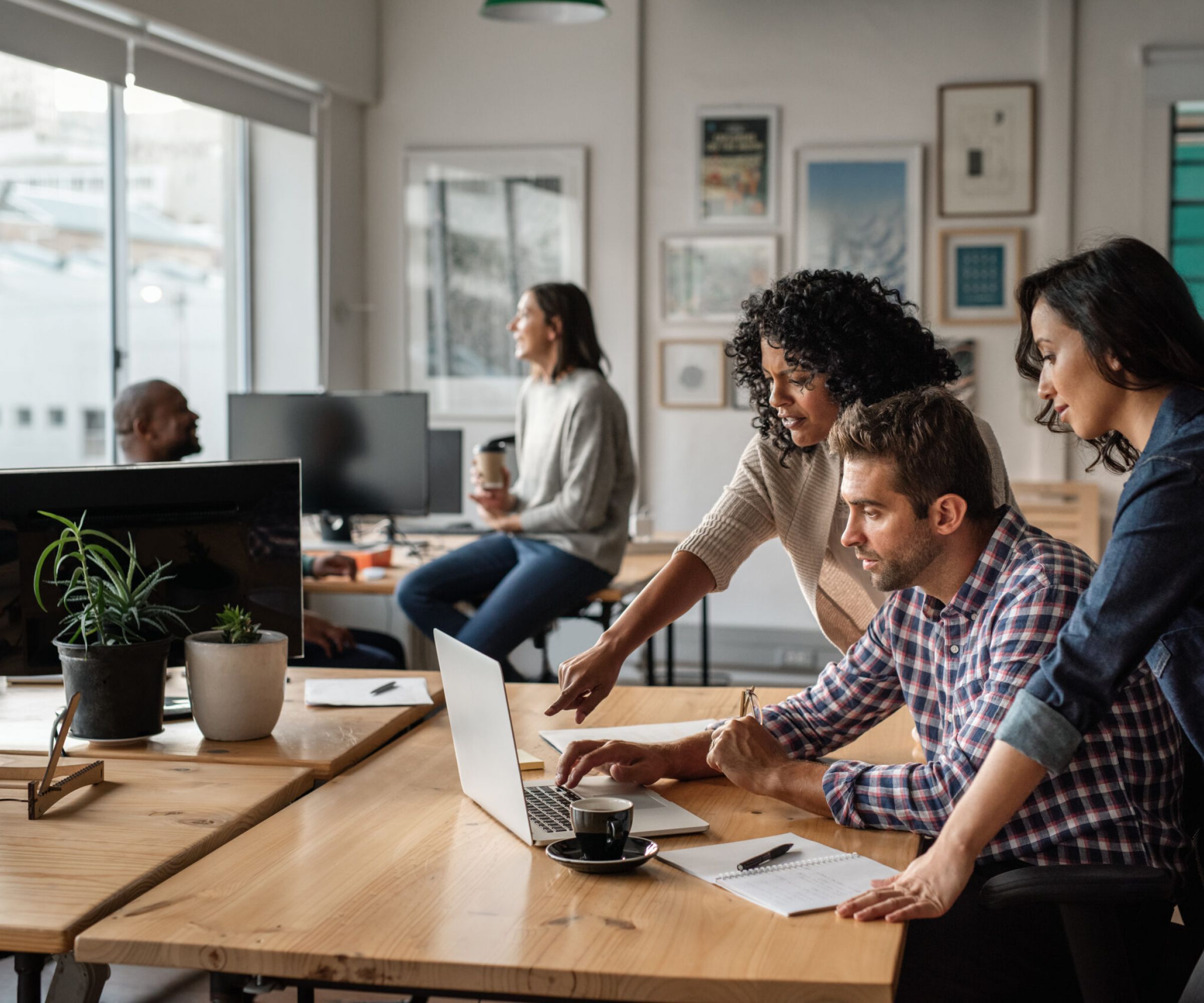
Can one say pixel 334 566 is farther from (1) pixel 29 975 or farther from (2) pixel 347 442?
(1) pixel 29 975

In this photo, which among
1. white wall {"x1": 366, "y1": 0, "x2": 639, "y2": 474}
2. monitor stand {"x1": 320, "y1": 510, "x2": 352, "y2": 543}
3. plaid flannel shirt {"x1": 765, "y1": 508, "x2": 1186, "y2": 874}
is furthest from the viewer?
white wall {"x1": 366, "y1": 0, "x2": 639, "y2": 474}

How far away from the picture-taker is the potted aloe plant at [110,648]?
183cm

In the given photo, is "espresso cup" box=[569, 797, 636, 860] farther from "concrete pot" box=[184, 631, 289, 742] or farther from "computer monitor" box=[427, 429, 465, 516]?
"computer monitor" box=[427, 429, 465, 516]

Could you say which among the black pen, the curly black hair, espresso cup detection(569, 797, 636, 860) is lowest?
the black pen

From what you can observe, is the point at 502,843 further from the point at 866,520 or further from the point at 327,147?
the point at 327,147

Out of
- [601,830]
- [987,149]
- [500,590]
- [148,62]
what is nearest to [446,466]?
[500,590]

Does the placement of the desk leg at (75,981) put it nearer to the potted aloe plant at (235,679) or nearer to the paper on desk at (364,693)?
the potted aloe plant at (235,679)

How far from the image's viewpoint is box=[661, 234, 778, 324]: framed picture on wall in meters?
5.52

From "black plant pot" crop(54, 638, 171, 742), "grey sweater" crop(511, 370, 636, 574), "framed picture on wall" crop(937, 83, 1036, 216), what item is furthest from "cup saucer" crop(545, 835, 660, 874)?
"framed picture on wall" crop(937, 83, 1036, 216)

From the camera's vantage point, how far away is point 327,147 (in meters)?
5.62

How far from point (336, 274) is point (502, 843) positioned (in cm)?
459

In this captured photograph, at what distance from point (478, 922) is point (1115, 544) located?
0.80m

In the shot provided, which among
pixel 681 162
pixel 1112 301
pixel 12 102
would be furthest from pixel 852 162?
pixel 1112 301

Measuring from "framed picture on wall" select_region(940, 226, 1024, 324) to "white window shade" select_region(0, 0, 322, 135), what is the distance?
2.74 metres
